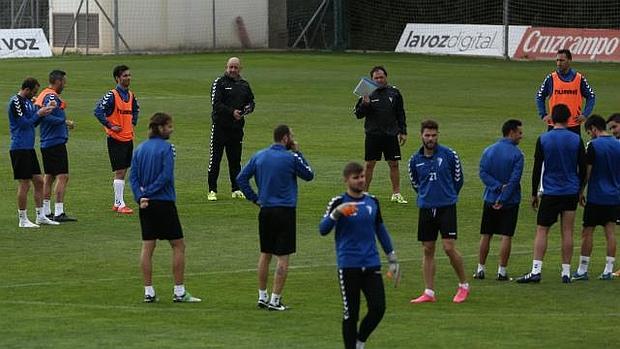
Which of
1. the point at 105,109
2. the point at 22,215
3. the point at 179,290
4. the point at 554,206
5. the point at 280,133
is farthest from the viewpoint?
the point at 105,109

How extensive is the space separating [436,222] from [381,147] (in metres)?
7.71

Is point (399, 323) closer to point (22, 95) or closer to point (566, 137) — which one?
point (566, 137)

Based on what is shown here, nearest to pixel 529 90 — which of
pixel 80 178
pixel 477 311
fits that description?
pixel 80 178

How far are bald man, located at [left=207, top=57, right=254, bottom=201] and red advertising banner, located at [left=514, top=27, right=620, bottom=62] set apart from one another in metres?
31.3

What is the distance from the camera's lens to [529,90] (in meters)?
43.3

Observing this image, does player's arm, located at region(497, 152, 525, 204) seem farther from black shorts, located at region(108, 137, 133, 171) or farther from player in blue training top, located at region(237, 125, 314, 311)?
black shorts, located at region(108, 137, 133, 171)

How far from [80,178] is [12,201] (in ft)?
9.66

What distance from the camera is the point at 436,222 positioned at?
15.9 m

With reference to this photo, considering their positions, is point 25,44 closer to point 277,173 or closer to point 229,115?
point 229,115

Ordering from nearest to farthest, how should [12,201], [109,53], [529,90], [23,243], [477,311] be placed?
[477,311] → [23,243] → [12,201] → [529,90] → [109,53]

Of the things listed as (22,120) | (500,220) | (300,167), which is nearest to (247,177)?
(300,167)

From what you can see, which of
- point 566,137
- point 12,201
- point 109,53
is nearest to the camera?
point 566,137

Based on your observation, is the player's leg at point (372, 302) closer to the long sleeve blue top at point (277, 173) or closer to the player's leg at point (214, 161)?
the long sleeve blue top at point (277, 173)

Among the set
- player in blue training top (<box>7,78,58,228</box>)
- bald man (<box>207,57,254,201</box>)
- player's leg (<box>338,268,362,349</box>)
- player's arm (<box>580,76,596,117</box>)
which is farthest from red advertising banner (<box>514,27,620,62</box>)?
player's leg (<box>338,268,362,349</box>)
